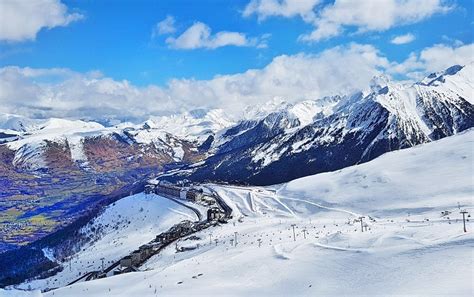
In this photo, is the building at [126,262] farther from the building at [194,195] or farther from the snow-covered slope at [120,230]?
the building at [194,195]

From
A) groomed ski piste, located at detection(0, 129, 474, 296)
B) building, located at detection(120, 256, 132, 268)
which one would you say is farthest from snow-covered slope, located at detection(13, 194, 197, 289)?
groomed ski piste, located at detection(0, 129, 474, 296)

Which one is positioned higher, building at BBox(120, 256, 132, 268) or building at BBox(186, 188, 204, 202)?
building at BBox(186, 188, 204, 202)

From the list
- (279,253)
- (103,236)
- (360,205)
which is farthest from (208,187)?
(279,253)

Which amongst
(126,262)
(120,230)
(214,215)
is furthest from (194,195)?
(126,262)

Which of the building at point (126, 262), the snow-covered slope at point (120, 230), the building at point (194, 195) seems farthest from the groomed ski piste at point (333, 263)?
the building at point (194, 195)

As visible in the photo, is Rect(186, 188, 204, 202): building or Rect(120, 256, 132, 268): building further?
Rect(186, 188, 204, 202): building

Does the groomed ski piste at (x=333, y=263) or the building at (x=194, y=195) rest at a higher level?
the building at (x=194, y=195)

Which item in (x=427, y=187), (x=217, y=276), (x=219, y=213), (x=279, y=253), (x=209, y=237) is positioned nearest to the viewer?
(x=217, y=276)

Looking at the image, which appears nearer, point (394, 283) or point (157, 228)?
point (394, 283)

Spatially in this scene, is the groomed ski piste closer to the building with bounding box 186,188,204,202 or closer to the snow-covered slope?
the snow-covered slope

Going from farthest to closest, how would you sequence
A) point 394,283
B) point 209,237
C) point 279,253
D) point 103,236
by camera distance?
point 103,236 → point 209,237 → point 279,253 → point 394,283

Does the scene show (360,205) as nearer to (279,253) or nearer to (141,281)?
(279,253)
